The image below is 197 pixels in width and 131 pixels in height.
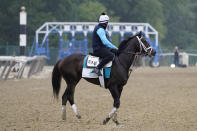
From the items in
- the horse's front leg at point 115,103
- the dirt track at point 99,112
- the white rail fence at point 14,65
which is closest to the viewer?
the dirt track at point 99,112

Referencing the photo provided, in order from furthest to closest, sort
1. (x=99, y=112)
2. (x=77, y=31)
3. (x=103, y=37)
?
1. (x=77, y=31)
2. (x=99, y=112)
3. (x=103, y=37)

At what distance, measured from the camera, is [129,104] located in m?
13.9

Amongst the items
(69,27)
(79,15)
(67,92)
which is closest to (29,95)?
(67,92)

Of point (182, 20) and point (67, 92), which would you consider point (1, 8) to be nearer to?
point (67, 92)

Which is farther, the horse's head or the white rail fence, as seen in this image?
the white rail fence

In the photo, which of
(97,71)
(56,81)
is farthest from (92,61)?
(56,81)

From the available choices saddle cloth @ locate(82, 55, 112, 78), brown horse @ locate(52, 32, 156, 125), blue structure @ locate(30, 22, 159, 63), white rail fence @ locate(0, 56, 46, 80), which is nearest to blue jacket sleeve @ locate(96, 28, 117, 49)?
brown horse @ locate(52, 32, 156, 125)

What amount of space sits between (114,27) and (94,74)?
1253 inches

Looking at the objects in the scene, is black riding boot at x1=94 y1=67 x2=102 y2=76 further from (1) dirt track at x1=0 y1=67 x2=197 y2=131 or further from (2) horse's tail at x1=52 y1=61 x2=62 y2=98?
(2) horse's tail at x1=52 y1=61 x2=62 y2=98

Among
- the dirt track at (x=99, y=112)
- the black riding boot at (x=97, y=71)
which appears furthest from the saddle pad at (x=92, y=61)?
the dirt track at (x=99, y=112)

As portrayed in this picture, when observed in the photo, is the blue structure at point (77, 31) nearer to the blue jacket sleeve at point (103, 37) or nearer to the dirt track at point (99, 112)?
the dirt track at point (99, 112)

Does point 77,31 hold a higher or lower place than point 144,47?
higher

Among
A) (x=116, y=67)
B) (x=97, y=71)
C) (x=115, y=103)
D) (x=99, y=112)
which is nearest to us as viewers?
(x=115, y=103)

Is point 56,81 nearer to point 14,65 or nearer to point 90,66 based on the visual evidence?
point 90,66
